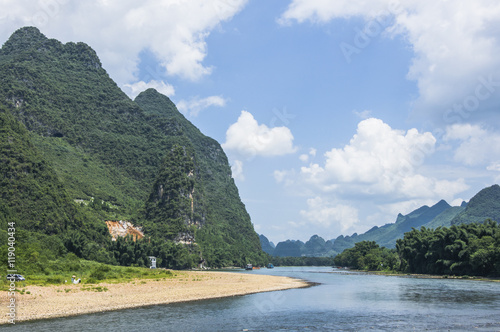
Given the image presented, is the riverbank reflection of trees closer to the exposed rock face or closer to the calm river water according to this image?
the calm river water

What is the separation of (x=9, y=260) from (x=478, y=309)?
65.1 meters

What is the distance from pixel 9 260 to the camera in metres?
62.0

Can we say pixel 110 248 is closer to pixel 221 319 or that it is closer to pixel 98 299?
pixel 98 299

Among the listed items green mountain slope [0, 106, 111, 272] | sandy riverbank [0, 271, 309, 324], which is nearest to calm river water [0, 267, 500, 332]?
sandy riverbank [0, 271, 309, 324]

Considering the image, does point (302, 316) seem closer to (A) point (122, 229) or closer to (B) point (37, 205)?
(B) point (37, 205)

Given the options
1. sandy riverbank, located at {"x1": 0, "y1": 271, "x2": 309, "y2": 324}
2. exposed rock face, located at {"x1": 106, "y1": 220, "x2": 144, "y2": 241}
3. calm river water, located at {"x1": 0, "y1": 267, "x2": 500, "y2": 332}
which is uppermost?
exposed rock face, located at {"x1": 106, "y1": 220, "x2": 144, "y2": 241}

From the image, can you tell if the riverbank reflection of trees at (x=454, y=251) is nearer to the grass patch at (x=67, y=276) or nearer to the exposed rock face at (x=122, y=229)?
the grass patch at (x=67, y=276)

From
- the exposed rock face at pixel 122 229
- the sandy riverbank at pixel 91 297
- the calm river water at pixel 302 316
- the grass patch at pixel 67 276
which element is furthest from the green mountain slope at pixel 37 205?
the calm river water at pixel 302 316

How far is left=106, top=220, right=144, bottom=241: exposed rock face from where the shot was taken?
566 ft

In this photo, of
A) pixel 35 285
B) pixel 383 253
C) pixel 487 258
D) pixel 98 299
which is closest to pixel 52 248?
pixel 35 285

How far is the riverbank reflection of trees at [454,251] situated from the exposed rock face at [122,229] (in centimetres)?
10790

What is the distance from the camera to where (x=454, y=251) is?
108 metres

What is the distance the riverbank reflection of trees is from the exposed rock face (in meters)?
108

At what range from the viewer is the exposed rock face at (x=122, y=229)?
566ft
